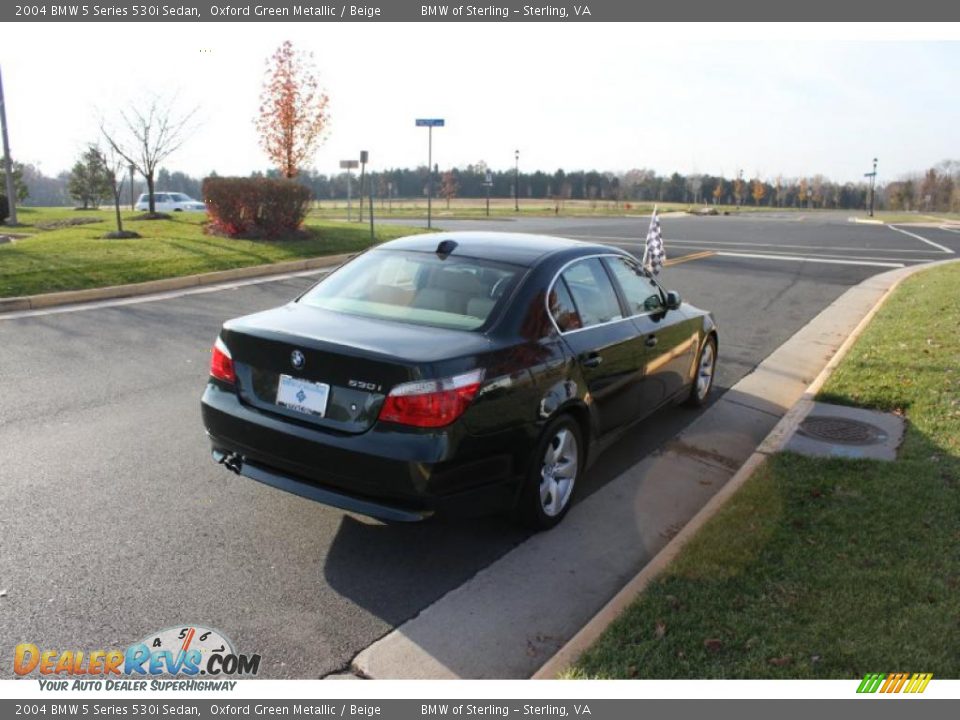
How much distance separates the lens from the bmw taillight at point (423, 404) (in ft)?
11.3

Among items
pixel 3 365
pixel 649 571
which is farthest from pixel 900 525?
pixel 3 365

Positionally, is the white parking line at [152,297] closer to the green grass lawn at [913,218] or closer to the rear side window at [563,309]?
the rear side window at [563,309]

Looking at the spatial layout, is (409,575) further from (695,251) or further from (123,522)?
(695,251)

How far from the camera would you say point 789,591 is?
3404mm

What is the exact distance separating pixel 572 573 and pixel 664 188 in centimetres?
12441

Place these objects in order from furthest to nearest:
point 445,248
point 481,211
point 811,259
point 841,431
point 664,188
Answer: point 664,188 < point 481,211 < point 811,259 < point 841,431 < point 445,248

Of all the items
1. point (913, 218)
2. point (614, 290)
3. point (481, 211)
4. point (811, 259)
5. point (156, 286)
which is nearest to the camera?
point (614, 290)

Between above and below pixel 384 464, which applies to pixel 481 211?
above

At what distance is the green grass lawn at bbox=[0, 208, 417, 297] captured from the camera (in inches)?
452

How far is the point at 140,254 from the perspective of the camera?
1402 centimetres

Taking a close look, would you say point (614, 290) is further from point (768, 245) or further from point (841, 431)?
point (768, 245)

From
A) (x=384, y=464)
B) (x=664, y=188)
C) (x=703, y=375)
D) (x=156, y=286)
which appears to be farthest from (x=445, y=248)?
(x=664, y=188)

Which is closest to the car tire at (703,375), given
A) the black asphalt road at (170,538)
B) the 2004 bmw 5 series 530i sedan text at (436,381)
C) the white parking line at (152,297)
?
the black asphalt road at (170,538)

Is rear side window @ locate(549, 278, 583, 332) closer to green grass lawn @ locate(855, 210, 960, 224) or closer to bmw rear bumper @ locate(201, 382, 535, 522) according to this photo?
bmw rear bumper @ locate(201, 382, 535, 522)
